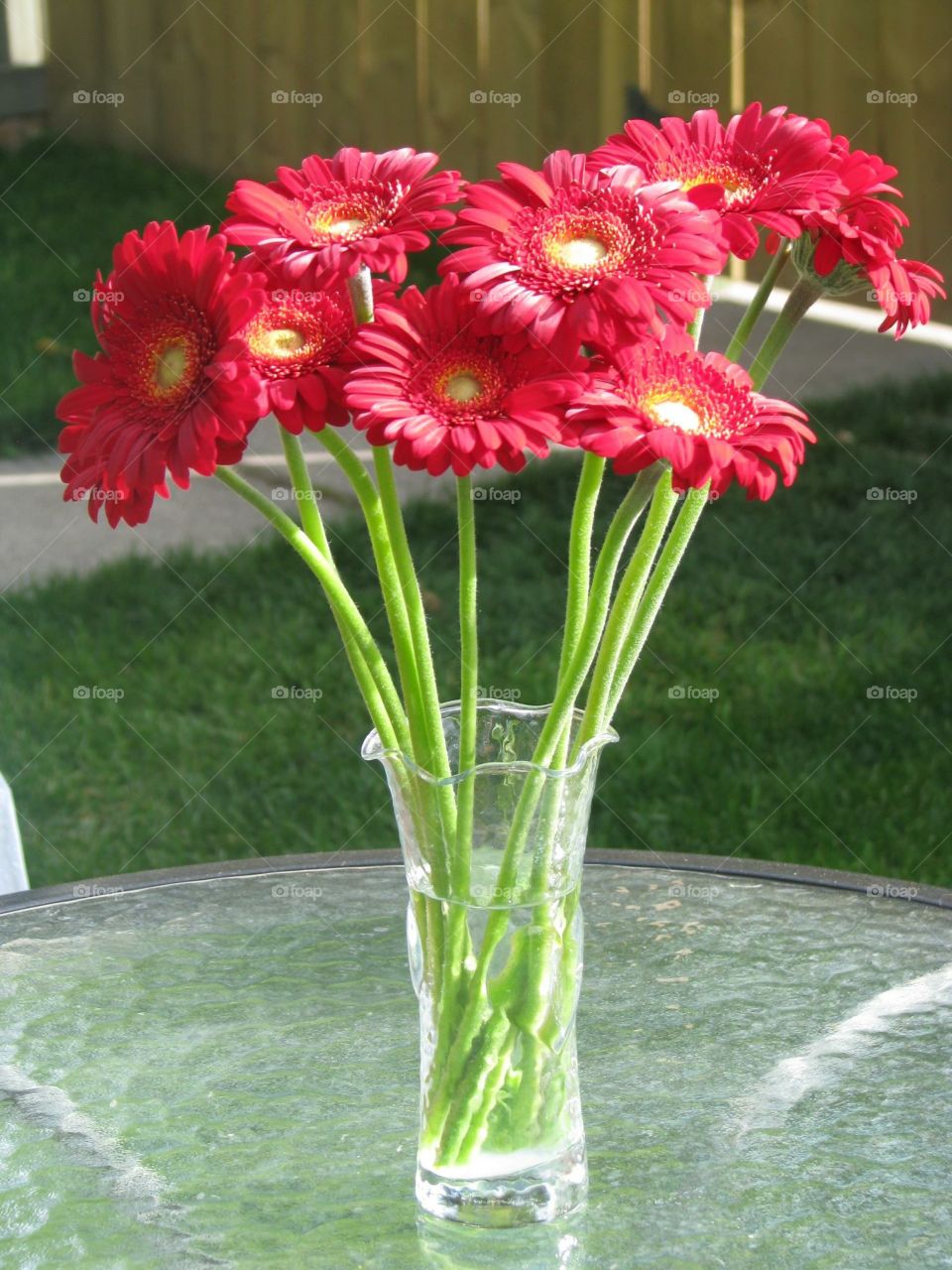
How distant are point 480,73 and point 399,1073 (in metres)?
4.81

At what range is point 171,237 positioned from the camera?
0.93 meters

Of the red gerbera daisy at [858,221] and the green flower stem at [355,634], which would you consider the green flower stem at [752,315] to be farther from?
the green flower stem at [355,634]

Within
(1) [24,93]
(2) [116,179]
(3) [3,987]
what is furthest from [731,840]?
(1) [24,93]

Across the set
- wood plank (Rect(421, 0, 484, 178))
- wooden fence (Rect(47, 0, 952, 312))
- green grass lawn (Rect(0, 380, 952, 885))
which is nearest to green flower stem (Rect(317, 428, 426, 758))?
green grass lawn (Rect(0, 380, 952, 885))

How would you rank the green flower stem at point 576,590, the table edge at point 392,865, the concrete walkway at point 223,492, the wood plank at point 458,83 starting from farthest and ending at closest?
1. the wood plank at point 458,83
2. the concrete walkway at point 223,492
3. the table edge at point 392,865
4. the green flower stem at point 576,590

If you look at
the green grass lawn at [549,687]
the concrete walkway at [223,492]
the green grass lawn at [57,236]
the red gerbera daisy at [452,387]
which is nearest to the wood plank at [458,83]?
the green grass lawn at [57,236]

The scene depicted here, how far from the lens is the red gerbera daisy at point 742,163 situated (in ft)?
3.11

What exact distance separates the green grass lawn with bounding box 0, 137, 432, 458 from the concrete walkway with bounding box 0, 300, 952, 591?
0.26m

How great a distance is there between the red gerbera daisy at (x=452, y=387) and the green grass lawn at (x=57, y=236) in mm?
3733

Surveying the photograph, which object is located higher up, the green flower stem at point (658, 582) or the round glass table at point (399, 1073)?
the green flower stem at point (658, 582)

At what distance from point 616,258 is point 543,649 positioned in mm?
2602

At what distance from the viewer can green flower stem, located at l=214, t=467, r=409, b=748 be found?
98cm

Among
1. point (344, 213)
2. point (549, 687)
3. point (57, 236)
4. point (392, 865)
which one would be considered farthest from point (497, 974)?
point (57, 236)

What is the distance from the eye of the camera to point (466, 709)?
39.2 inches
